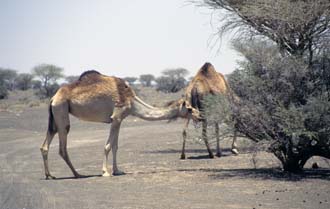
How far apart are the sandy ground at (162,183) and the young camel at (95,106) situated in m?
0.91

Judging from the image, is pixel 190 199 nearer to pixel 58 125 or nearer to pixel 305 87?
pixel 305 87

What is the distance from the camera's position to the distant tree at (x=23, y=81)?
90.6 meters

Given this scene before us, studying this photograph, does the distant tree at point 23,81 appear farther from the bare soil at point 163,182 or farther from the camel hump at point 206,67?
the camel hump at point 206,67

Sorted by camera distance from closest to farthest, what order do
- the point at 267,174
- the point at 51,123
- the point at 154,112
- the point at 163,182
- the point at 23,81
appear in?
the point at 163,182 → the point at 267,174 → the point at 51,123 → the point at 154,112 → the point at 23,81

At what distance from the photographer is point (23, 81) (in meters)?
91.6

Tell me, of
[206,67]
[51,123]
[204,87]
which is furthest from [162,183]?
[206,67]

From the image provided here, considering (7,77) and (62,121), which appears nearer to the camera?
(62,121)

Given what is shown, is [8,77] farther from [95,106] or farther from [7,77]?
[95,106]

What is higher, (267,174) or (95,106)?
(95,106)

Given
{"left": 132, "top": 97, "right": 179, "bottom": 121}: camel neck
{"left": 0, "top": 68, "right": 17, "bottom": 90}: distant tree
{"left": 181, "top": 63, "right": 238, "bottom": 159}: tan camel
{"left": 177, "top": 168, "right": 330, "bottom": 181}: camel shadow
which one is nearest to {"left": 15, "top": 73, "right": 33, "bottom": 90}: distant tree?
{"left": 0, "top": 68, "right": 17, "bottom": 90}: distant tree

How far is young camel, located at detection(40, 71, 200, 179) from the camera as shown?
14.3m

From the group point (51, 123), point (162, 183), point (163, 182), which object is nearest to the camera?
point (162, 183)

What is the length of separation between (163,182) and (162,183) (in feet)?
0.42

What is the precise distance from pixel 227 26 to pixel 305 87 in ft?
13.5
